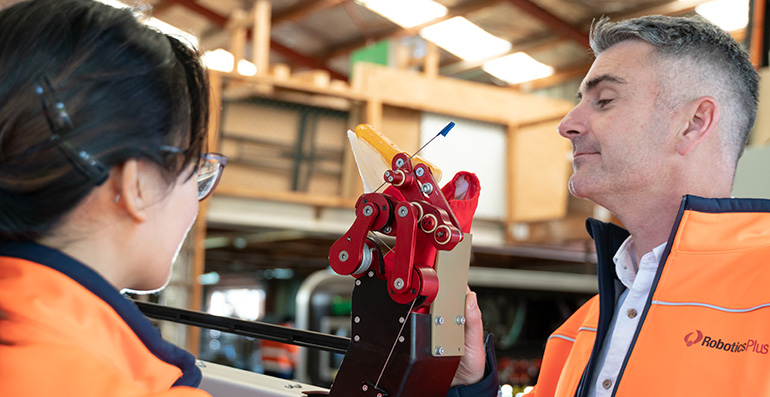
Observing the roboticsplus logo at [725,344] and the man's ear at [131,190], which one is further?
the roboticsplus logo at [725,344]

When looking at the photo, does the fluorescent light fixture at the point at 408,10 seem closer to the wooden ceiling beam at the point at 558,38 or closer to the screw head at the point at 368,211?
the wooden ceiling beam at the point at 558,38

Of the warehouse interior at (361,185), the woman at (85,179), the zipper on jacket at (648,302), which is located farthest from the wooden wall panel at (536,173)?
the woman at (85,179)

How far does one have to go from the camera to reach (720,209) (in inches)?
51.7

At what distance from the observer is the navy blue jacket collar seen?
765 mm

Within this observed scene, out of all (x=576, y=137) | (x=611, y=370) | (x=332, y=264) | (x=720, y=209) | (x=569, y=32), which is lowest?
(x=611, y=370)

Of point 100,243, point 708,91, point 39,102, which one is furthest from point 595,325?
point 39,102

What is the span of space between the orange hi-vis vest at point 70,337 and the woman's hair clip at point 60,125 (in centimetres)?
11

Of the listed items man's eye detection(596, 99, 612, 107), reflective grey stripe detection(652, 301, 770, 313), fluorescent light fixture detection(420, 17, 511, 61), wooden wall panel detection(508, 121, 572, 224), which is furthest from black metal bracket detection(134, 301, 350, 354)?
fluorescent light fixture detection(420, 17, 511, 61)

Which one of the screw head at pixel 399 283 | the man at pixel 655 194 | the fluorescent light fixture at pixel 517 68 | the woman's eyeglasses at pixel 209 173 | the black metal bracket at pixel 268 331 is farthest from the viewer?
the fluorescent light fixture at pixel 517 68

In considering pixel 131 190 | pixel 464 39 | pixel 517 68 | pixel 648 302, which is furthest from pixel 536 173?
pixel 517 68

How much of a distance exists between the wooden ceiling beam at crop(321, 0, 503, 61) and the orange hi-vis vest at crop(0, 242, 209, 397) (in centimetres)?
1009

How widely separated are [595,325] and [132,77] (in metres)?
1.19

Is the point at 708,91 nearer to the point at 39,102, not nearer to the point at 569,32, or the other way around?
the point at 39,102

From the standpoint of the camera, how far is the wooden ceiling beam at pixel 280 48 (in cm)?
1172
